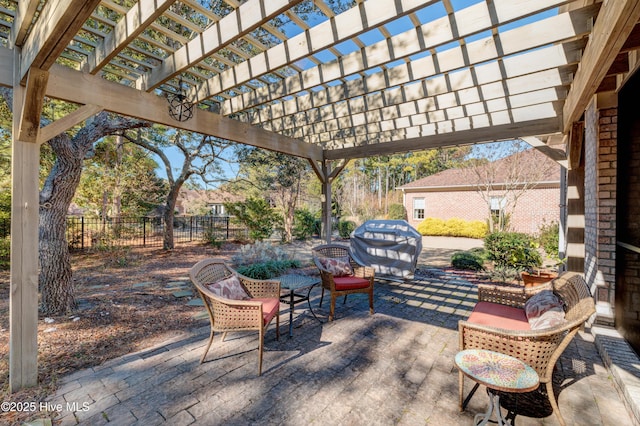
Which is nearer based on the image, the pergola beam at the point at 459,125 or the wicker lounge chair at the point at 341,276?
the wicker lounge chair at the point at 341,276

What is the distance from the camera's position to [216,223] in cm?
1473

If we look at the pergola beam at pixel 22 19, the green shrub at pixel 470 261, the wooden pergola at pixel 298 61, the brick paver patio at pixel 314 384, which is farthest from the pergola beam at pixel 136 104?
the green shrub at pixel 470 261

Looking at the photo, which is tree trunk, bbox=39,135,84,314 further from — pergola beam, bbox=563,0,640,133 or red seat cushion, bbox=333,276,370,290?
pergola beam, bbox=563,0,640,133

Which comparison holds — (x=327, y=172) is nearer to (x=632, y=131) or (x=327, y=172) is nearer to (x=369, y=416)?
(x=632, y=131)

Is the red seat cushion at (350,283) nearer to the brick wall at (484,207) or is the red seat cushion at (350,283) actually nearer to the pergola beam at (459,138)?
the pergola beam at (459,138)

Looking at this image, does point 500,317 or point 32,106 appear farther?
point 500,317

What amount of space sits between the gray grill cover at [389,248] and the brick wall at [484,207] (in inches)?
328

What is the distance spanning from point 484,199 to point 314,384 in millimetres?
11419

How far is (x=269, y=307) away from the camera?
10.4 ft

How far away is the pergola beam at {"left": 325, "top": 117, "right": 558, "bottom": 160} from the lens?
14.8ft

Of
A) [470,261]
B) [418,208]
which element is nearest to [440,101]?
[470,261]

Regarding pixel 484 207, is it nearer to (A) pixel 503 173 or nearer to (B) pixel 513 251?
(A) pixel 503 173

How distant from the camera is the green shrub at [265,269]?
606cm

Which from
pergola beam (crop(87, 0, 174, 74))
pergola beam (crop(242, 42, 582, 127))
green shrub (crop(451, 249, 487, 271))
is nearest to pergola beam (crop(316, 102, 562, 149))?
pergola beam (crop(242, 42, 582, 127))
